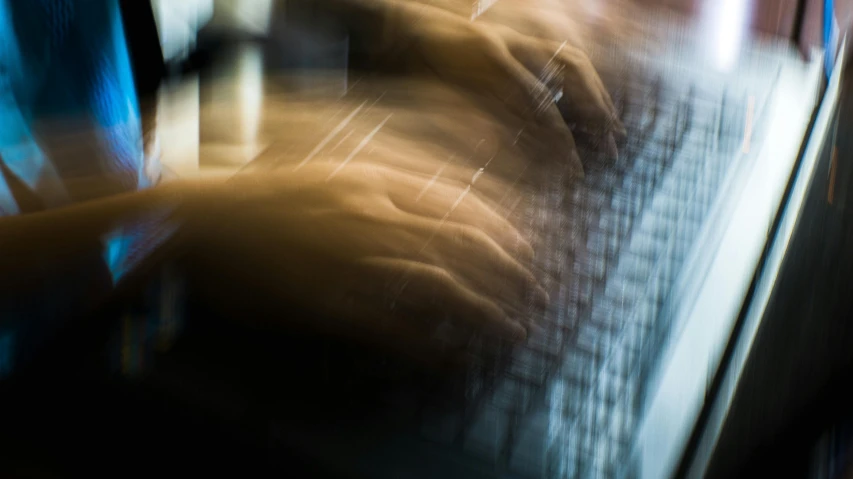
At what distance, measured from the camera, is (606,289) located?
1.54 feet

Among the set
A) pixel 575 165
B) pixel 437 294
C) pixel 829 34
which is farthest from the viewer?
pixel 829 34

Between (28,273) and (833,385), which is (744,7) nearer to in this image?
(833,385)

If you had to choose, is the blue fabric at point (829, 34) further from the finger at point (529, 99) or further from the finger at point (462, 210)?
the finger at point (462, 210)

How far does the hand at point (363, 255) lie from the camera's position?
37cm

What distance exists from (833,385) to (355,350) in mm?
299

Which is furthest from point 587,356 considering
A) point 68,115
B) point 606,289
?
point 68,115

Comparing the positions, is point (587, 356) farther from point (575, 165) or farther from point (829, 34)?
point (829, 34)

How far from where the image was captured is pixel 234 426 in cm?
33

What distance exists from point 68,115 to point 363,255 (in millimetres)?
192

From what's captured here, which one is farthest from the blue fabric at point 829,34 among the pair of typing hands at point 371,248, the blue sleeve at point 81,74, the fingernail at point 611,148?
the blue sleeve at point 81,74

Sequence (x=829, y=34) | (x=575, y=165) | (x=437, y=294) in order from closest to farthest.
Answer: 1. (x=437, y=294)
2. (x=575, y=165)
3. (x=829, y=34)

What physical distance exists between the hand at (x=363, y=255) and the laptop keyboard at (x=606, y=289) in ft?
0.09

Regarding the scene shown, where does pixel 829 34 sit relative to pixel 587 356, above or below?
above

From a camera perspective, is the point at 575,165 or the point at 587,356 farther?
the point at 575,165
